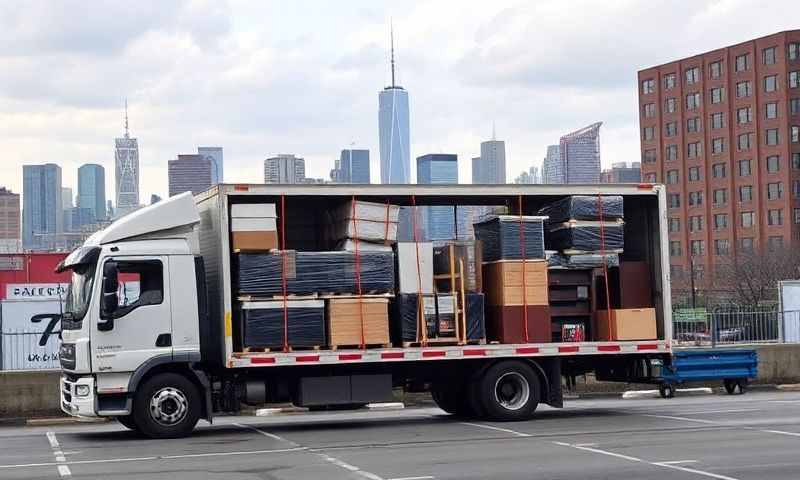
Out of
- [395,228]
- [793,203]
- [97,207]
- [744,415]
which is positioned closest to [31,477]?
[395,228]

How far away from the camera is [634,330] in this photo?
1902 cm

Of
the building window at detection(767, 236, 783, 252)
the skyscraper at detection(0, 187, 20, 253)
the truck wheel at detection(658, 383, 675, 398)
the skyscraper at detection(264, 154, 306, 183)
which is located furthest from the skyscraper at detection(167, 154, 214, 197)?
the skyscraper at detection(0, 187, 20, 253)

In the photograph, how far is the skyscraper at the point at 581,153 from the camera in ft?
543

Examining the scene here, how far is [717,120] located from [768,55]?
9.32 meters

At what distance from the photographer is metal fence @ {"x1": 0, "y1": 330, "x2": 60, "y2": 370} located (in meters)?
24.1

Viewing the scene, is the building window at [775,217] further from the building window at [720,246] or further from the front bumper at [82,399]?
the front bumper at [82,399]

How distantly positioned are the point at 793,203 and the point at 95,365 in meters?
109

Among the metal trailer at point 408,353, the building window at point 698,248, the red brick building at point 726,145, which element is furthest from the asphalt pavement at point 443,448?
the building window at point 698,248

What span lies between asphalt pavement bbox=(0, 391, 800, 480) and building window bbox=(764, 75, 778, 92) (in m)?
104

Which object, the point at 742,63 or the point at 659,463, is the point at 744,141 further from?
the point at 659,463

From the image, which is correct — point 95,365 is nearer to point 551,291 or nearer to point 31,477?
point 31,477

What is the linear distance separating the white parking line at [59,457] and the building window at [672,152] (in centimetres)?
11813

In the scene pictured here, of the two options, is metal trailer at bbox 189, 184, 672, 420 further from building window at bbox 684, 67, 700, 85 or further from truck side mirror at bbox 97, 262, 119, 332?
building window at bbox 684, 67, 700, 85

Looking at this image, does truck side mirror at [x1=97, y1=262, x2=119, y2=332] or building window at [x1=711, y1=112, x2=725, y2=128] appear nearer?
truck side mirror at [x1=97, y1=262, x2=119, y2=332]
